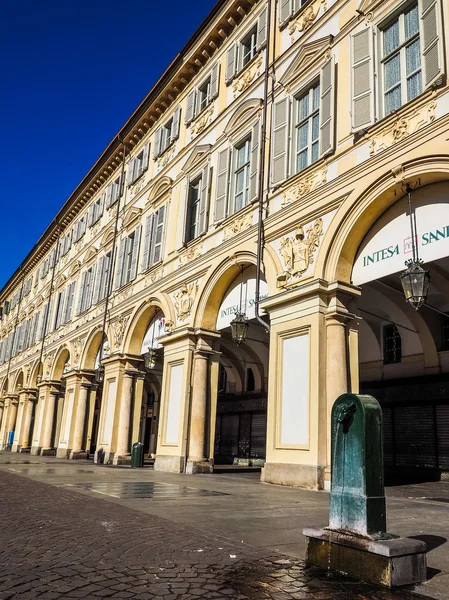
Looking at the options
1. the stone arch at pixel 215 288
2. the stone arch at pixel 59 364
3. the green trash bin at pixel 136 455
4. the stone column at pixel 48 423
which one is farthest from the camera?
the stone arch at pixel 59 364

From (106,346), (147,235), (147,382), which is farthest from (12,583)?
(147,382)

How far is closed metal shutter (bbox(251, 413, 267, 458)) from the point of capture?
792 inches

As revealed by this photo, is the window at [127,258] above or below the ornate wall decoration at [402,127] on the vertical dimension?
above

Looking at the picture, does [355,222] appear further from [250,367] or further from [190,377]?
[250,367]

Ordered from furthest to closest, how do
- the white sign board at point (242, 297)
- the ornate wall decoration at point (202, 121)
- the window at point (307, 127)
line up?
the ornate wall decoration at point (202, 121)
the white sign board at point (242, 297)
the window at point (307, 127)

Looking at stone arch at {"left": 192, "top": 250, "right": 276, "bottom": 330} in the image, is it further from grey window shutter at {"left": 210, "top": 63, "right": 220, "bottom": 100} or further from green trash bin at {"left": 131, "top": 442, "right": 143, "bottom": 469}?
grey window shutter at {"left": 210, "top": 63, "right": 220, "bottom": 100}

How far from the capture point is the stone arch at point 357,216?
9.60 meters

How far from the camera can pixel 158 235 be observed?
1905 centimetres

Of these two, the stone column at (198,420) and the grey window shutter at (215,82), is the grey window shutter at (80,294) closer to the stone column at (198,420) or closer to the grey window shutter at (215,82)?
the grey window shutter at (215,82)

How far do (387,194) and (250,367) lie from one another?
13.1m

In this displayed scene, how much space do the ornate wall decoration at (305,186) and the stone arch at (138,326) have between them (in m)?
7.18

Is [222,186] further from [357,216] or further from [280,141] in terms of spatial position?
[357,216]

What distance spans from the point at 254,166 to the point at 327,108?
279 cm

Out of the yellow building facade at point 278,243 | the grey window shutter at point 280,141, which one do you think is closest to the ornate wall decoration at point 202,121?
the yellow building facade at point 278,243
